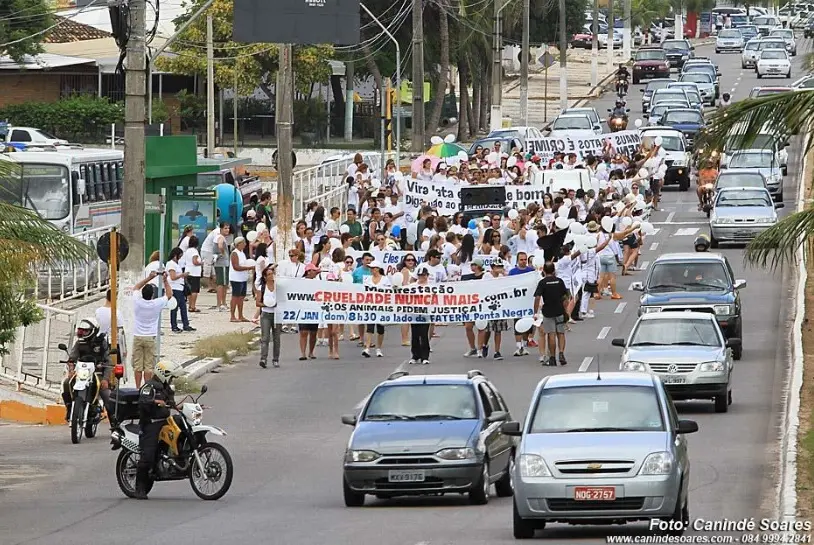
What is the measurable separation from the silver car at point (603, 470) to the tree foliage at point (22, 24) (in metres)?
56.3

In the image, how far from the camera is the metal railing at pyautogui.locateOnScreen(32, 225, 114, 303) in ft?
112

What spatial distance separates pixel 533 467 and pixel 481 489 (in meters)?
2.90

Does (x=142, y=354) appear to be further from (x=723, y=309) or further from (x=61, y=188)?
(x=61, y=188)

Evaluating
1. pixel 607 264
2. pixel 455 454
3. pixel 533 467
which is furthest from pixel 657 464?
pixel 607 264

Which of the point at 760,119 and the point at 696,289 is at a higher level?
the point at 760,119

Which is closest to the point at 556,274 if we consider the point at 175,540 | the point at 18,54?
the point at 175,540

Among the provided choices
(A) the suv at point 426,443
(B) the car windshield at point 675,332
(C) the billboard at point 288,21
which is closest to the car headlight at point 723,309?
(B) the car windshield at point 675,332

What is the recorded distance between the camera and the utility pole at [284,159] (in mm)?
36469

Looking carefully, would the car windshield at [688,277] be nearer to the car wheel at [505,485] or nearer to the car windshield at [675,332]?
the car windshield at [675,332]

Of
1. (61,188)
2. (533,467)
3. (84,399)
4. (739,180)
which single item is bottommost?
(84,399)

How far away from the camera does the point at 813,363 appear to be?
27641mm

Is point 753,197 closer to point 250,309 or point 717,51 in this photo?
point 250,309

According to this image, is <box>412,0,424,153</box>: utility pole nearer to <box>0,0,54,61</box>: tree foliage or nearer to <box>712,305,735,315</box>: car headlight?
<box>0,0,54,61</box>: tree foliage

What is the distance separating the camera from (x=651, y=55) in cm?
9300
